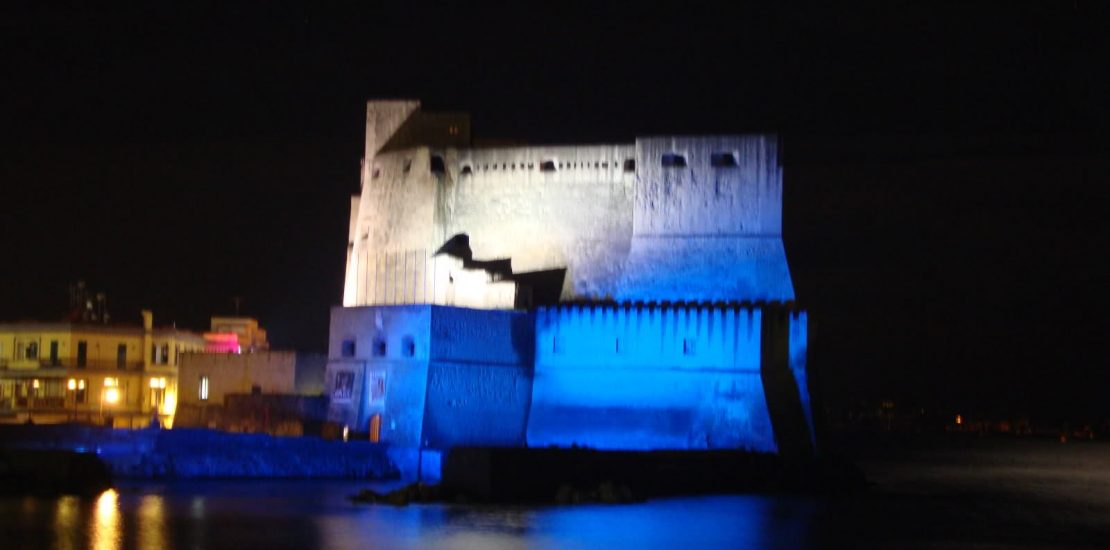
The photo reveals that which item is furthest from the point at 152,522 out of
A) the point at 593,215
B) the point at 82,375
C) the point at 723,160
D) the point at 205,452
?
the point at 82,375

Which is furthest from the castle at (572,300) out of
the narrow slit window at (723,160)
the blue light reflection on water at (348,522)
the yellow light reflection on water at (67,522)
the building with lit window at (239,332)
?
the building with lit window at (239,332)

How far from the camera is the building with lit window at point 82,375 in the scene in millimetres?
53275

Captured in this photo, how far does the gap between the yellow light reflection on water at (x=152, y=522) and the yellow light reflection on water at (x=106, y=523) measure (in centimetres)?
42

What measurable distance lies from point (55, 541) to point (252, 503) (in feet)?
22.3

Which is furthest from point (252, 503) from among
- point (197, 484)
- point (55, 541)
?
point (55, 541)

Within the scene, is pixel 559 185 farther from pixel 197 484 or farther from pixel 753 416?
pixel 197 484

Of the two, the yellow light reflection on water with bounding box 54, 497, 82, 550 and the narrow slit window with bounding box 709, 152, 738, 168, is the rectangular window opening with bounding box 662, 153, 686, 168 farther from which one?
the yellow light reflection on water with bounding box 54, 497, 82, 550

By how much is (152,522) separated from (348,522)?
12.0ft

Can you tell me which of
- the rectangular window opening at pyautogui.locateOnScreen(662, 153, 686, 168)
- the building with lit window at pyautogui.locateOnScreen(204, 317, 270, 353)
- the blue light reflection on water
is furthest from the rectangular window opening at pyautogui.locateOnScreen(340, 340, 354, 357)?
the building with lit window at pyautogui.locateOnScreen(204, 317, 270, 353)

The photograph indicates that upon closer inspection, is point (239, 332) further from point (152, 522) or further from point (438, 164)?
point (152, 522)

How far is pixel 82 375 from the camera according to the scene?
54.2 meters

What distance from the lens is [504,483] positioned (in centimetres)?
3688

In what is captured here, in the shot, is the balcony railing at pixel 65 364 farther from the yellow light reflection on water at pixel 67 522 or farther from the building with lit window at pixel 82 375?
the yellow light reflection on water at pixel 67 522

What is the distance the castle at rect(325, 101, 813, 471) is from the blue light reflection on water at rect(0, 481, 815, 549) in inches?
142
